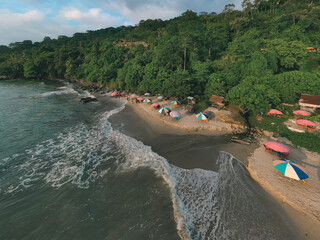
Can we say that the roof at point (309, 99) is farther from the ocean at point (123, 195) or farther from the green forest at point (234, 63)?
the ocean at point (123, 195)

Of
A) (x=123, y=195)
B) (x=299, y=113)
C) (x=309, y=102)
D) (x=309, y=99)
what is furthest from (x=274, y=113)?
(x=123, y=195)

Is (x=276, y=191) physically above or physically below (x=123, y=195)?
above

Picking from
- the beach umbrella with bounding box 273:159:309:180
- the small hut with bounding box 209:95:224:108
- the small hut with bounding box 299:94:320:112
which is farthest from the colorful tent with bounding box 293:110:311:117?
the beach umbrella with bounding box 273:159:309:180

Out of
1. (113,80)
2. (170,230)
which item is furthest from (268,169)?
(113,80)

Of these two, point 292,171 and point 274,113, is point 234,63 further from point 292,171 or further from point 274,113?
point 292,171

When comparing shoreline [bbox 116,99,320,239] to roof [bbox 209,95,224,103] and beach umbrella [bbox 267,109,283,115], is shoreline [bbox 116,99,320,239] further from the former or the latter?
roof [bbox 209,95,224,103]

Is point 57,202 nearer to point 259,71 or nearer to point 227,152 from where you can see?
point 227,152
